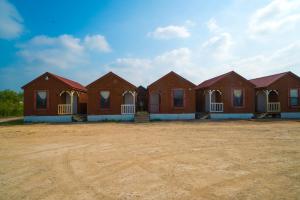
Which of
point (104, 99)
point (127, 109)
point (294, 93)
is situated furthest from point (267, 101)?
point (104, 99)

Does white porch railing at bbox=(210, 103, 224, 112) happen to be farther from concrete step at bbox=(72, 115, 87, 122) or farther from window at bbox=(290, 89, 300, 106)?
concrete step at bbox=(72, 115, 87, 122)

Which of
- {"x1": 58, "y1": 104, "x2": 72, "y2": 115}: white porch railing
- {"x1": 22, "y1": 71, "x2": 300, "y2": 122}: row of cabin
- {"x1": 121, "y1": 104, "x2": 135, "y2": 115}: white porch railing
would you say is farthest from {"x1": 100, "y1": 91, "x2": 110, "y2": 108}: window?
{"x1": 58, "y1": 104, "x2": 72, "y2": 115}: white porch railing

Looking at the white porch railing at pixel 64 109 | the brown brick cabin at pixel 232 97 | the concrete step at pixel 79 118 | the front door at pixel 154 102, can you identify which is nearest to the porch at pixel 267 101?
the brown brick cabin at pixel 232 97

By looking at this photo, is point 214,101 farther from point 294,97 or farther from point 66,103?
point 66,103

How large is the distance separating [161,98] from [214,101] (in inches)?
239

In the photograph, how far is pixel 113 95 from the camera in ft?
81.3

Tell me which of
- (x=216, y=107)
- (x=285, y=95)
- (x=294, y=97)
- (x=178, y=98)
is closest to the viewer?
(x=178, y=98)

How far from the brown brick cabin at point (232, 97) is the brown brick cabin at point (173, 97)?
2.10 m

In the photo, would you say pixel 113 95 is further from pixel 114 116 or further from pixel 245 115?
pixel 245 115

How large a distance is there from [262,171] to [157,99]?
63.3 ft

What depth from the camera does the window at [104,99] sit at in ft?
81.2

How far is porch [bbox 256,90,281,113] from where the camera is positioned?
26234 millimetres

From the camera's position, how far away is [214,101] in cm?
2712

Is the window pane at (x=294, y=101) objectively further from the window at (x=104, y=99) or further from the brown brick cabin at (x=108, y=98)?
the window at (x=104, y=99)
